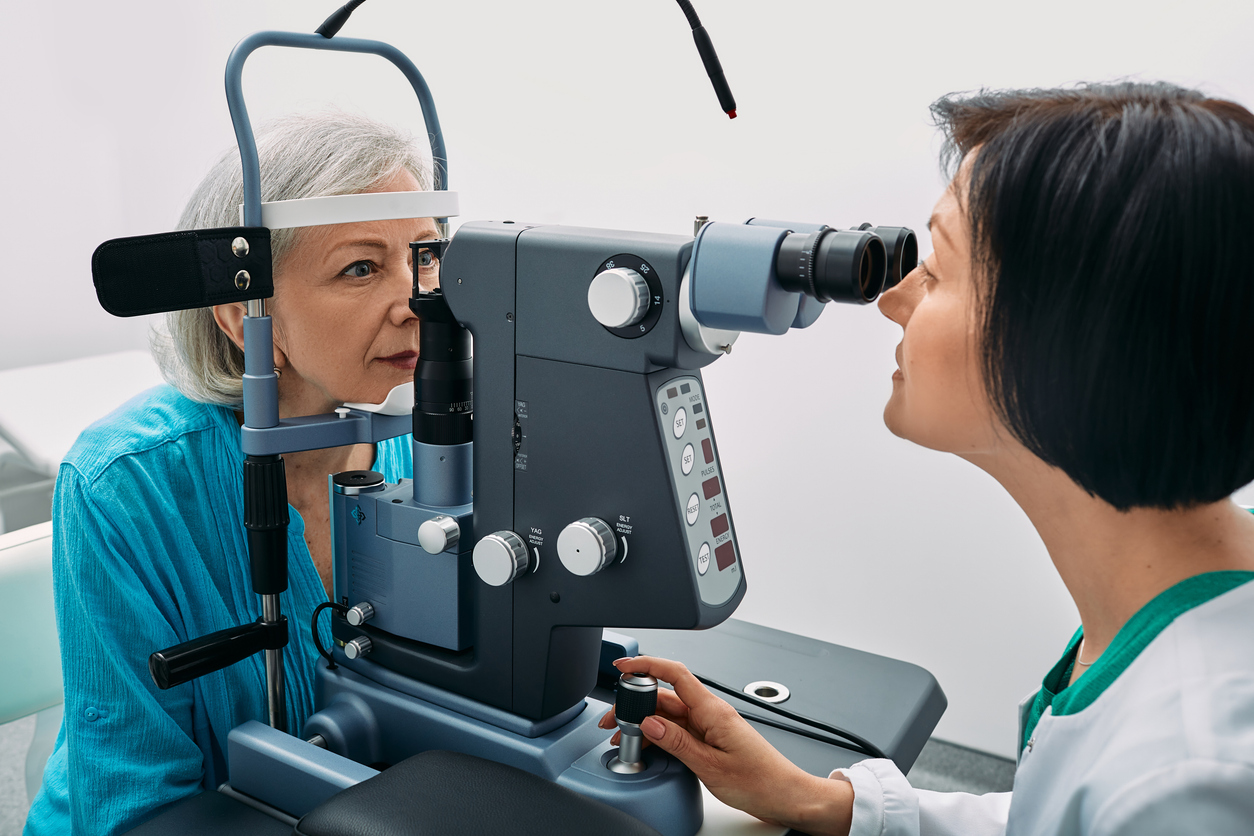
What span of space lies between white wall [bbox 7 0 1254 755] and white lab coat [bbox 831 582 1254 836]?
1.61m

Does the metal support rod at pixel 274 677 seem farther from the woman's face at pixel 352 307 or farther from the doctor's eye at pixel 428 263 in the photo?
the doctor's eye at pixel 428 263

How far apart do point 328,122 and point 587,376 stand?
57 centimetres

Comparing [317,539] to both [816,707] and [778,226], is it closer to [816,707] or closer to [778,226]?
[816,707]

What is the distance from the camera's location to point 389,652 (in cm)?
97

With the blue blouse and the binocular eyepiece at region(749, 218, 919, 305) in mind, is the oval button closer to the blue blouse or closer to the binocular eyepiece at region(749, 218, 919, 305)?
the binocular eyepiece at region(749, 218, 919, 305)

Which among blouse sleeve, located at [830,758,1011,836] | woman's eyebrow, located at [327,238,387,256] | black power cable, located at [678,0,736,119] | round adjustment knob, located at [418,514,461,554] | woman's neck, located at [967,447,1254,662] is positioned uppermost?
black power cable, located at [678,0,736,119]

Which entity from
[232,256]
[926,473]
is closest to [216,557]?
[232,256]

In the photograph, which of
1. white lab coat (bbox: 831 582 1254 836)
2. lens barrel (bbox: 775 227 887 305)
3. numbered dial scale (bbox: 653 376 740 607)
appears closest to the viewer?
white lab coat (bbox: 831 582 1254 836)

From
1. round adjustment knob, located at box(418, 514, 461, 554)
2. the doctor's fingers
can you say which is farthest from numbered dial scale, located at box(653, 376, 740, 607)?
round adjustment knob, located at box(418, 514, 461, 554)

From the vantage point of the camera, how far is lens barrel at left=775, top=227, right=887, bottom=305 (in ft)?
2.24

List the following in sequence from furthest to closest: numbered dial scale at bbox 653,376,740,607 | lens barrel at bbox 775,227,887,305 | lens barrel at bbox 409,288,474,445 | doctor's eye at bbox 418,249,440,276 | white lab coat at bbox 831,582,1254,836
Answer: doctor's eye at bbox 418,249,440,276 < lens barrel at bbox 409,288,474,445 < numbered dial scale at bbox 653,376,740,607 < lens barrel at bbox 775,227,887,305 < white lab coat at bbox 831,582,1254,836

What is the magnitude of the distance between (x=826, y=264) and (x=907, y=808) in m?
0.56

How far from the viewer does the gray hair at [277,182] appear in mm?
1079

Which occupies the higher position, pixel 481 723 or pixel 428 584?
pixel 428 584
